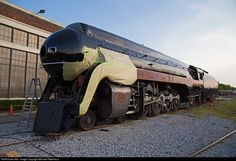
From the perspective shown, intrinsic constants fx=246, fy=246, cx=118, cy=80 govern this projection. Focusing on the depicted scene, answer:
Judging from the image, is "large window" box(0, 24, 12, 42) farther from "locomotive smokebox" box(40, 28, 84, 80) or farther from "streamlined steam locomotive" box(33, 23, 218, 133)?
"locomotive smokebox" box(40, 28, 84, 80)

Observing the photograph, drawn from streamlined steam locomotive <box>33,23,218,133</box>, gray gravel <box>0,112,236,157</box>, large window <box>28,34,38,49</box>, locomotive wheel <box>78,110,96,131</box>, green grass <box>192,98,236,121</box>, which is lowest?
gray gravel <box>0,112,236,157</box>

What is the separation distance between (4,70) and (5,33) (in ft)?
9.13

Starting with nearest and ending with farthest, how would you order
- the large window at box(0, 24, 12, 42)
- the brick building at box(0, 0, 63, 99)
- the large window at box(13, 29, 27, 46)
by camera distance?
the large window at box(0, 24, 12, 42) < the brick building at box(0, 0, 63, 99) < the large window at box(13, 29, 27, 46)

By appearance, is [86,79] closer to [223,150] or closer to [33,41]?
[223,150]

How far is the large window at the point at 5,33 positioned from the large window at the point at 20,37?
47cm

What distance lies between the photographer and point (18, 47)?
19578 millimetres

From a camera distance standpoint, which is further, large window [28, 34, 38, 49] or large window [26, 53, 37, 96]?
large window [28, 34, 38, 49]

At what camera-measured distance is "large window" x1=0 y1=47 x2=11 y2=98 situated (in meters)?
18.3

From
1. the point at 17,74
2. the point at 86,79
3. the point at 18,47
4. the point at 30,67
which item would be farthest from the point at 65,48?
the point at 30,67

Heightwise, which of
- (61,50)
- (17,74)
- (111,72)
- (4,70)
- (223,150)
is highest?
(4,70)

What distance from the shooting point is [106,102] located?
25.8 ft

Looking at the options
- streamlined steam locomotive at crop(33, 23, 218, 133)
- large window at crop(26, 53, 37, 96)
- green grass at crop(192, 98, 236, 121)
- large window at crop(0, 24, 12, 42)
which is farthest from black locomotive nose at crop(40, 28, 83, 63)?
large window at crop(26, 53, 37, 96)

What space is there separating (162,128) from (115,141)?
2.83 m

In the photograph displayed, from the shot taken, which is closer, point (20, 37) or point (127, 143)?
point (127, 143)
